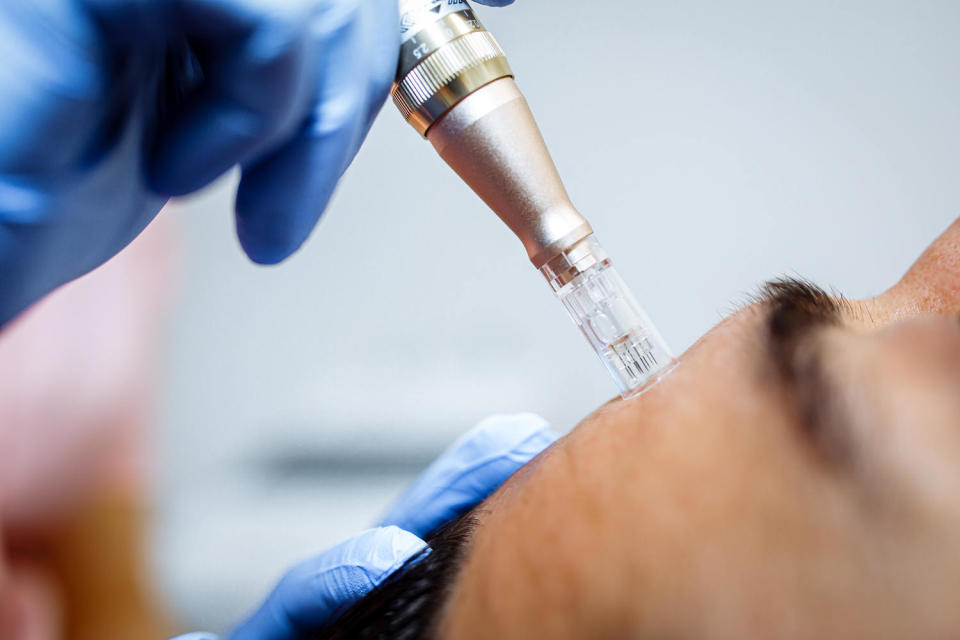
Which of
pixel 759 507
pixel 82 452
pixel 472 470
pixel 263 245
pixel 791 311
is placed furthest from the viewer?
pixel 82 452

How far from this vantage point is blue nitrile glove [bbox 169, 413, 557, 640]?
0.83 m

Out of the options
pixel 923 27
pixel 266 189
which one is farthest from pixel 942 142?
pixel 266 189

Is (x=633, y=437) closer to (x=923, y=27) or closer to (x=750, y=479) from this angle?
(x=750, y=479)

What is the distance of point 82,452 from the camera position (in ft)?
5.44

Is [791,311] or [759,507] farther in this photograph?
[791,311]

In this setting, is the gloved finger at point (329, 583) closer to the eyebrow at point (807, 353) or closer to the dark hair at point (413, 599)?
the dark hair at point (413, 599)

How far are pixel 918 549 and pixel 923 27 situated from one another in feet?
4.68

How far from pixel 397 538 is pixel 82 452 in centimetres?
118

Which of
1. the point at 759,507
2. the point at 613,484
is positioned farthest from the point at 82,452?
the point at 759,507

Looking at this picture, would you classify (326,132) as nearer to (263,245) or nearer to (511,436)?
(263,245)

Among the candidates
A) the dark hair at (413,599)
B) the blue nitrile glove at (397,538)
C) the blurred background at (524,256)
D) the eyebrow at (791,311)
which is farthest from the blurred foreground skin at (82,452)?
the eyebrow at (791,311)

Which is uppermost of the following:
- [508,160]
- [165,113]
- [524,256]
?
[165,113]

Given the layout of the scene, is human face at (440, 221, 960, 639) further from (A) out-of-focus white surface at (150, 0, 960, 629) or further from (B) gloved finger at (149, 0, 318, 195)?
(A) out-of-focus white surface at (150, 0, 960, 629)

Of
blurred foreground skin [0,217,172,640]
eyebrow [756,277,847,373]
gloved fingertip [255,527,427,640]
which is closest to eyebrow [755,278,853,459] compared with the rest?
eyebrow [756,277,847,373]
